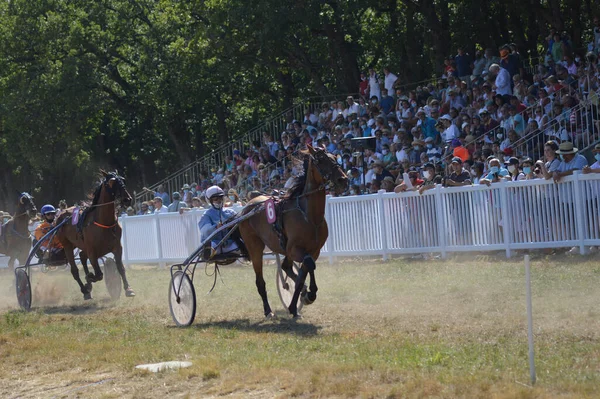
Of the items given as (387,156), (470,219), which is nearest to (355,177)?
(387,156)

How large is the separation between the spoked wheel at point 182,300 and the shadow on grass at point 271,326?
180mm

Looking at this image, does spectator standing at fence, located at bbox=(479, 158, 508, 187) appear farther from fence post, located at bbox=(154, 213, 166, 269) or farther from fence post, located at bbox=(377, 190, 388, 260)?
fence post, located at bbox=(154, 213, 166, 269)

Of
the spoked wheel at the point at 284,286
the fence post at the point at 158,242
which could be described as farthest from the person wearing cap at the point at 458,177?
the fence post at the point at 158,242

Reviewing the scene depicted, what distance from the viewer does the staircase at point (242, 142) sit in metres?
28.8

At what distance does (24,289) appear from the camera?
53.0ft

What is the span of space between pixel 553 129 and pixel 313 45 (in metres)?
12.7

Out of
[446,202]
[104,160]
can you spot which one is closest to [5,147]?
[104,160]

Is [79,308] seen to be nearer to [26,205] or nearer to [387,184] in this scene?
[26,205]

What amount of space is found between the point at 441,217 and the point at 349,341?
7.84m

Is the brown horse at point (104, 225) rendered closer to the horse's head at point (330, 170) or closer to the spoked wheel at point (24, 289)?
the spoked wheel at point (24, 289)

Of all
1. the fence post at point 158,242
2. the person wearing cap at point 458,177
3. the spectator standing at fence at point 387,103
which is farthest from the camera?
the spectator standing at fence at point 387,103

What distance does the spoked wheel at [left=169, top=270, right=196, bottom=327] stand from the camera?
38.7ft

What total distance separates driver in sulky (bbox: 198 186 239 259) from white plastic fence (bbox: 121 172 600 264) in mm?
5109

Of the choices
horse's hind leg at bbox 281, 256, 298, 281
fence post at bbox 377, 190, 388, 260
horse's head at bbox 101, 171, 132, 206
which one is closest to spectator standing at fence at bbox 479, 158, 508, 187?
fence post at bbox 377, 190, 388, 260
